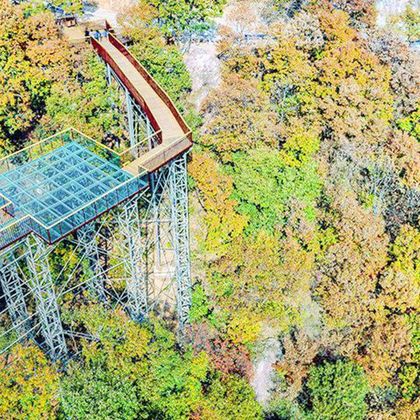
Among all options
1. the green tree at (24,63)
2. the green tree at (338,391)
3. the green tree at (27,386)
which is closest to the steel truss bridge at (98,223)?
the green tree at (27,386)

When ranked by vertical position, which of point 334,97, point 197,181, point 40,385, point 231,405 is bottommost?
point 231,405

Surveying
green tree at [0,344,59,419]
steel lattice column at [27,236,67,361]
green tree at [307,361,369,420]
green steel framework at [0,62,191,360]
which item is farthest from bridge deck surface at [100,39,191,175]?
green tree at [307,361,369,420]

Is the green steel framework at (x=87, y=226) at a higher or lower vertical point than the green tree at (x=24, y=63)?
lower

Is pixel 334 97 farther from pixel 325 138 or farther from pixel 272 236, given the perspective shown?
pixel 272 236

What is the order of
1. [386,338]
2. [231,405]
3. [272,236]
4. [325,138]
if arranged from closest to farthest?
[231,405] < [386,338] < [272,236] < [325,138]

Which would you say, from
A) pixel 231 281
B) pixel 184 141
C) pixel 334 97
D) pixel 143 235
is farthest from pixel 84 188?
pixel 334 97

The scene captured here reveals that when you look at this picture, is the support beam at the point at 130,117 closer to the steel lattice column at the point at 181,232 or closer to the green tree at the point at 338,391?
the steel lattice column at the point at 181,232
